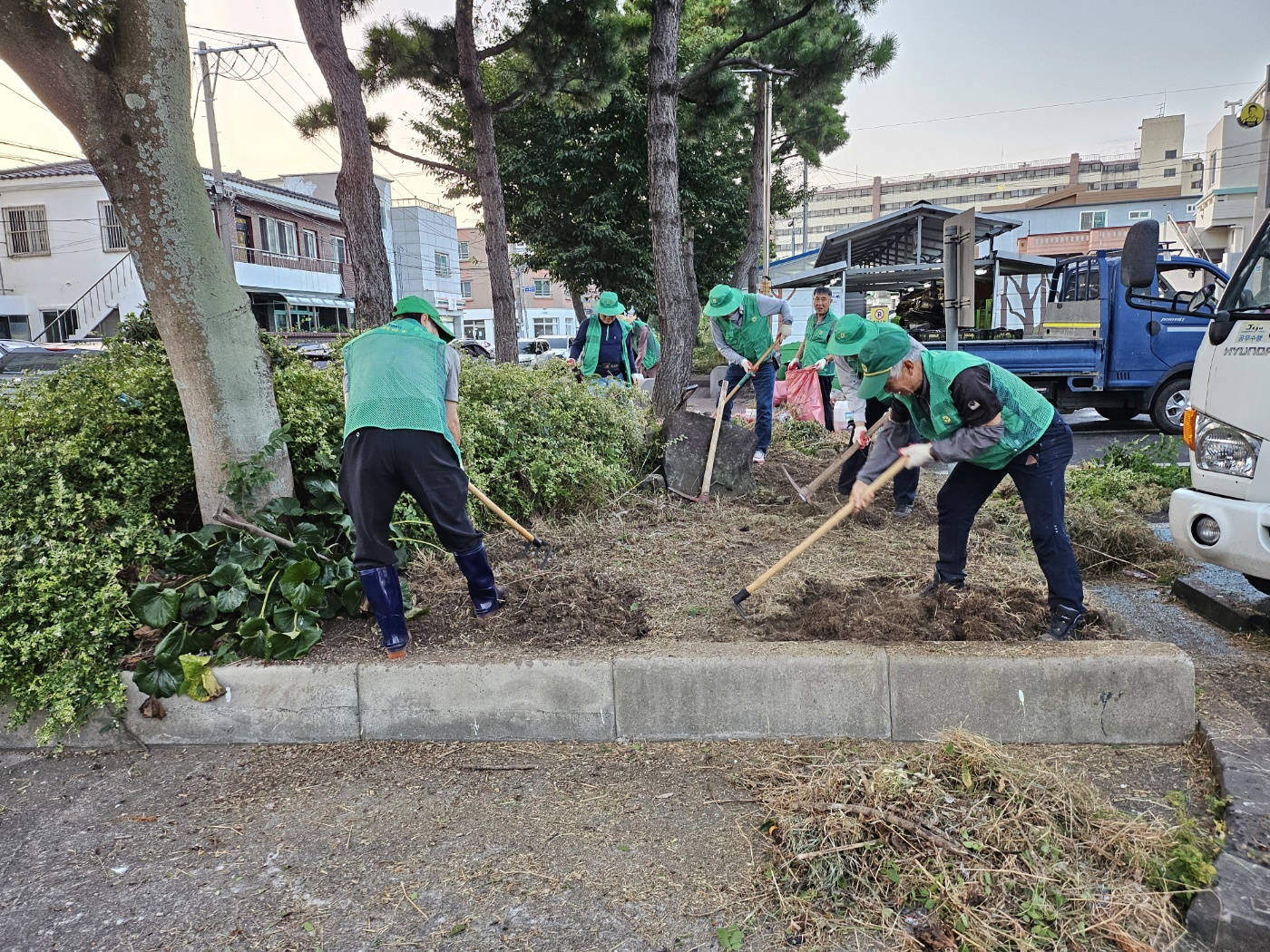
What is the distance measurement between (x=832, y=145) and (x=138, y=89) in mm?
22893

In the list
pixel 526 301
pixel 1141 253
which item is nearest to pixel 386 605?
pixel 1141 253

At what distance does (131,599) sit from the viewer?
3.49m

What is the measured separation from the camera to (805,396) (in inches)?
351

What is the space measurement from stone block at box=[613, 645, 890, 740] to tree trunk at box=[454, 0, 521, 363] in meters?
8.30

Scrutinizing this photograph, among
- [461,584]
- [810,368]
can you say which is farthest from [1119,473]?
[461,584]

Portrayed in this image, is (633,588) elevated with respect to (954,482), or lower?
lower

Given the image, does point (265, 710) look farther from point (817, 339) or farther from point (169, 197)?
point (817, 339)

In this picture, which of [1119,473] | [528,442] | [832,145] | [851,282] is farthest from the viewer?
[832,145]

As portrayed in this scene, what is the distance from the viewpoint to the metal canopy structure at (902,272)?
575 inches

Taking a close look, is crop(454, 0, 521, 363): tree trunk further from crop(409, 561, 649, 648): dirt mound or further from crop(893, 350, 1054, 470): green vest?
crop(893, 350, 1054, 470): green vest

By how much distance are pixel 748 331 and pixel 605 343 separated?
7.18 feet

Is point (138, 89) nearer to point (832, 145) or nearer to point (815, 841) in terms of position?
point (815, 841)

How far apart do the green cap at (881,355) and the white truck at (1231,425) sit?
150cm

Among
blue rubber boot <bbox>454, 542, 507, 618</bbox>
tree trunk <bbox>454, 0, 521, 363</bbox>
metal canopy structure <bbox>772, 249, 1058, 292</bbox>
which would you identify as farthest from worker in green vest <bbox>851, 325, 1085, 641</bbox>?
metal canopy structure <bbox>772, 249, 1058, 292</bbox>
